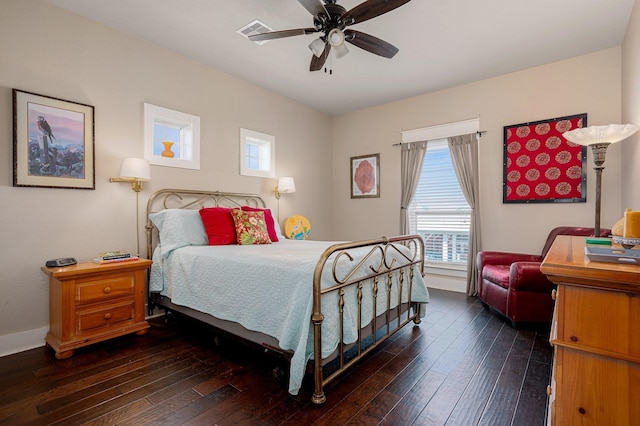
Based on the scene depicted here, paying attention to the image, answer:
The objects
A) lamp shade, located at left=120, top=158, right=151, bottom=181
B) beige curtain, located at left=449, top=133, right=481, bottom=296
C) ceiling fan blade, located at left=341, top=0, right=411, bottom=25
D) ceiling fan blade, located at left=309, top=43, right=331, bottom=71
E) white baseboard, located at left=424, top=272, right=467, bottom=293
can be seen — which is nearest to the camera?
ceiling fan blade, located at left=341, top=0, right=411, bottom=25

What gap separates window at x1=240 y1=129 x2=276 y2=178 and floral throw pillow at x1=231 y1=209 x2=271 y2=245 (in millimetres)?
1006

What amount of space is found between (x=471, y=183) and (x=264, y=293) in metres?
3.39

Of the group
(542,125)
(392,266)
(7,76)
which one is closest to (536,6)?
(542,125)

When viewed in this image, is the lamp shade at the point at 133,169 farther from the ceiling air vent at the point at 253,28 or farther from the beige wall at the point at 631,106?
the beige wall at the point at 631,106

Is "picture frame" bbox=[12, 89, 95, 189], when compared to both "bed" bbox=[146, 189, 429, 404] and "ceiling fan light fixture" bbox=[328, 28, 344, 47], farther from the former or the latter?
"ceiling fan light fixture" bbox=[328, 28, 344, 47]

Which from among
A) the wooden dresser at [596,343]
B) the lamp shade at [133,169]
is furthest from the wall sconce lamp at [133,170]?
the wooden dresser at [596,343]

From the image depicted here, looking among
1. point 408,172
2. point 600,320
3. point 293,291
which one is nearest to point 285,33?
point 293,291

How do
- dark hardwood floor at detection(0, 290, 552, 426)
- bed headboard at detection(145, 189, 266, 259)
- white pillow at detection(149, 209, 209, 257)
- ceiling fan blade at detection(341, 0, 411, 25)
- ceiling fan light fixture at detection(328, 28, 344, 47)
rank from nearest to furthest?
1. dark hardwood floor at detection(0, 290, 552, 426)
2. ceiling fan blade at detection(341, 0, 411, 25)
3. ceiling fan light fixture at detection(328, 28, 344, 47)
4. white pillow at detection(149, 209, 209, 257)
5. bed headboard at detection(145, 189, 266, 259)

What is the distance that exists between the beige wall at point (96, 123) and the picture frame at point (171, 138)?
0.24 feet

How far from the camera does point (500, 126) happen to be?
399 centimetres

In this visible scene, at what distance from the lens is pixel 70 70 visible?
8.86ft

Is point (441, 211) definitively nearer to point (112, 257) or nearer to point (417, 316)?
point (417, 316)

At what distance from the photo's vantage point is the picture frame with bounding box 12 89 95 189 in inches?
95.7

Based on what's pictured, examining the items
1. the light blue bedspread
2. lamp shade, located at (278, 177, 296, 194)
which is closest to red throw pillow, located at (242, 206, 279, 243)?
lamp shade, located at (278, 177, 296, 194)
